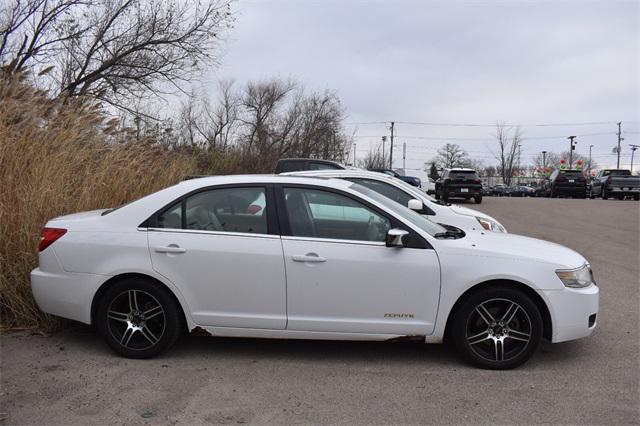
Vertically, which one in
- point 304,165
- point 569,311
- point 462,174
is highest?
point 304,165

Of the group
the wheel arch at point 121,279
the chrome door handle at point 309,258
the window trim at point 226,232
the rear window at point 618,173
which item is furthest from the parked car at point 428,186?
the wheel arch at point 121,279

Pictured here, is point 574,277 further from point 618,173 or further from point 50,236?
point 618,173

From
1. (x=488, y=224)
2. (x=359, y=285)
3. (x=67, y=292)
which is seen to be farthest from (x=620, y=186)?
(x=67, y=292)

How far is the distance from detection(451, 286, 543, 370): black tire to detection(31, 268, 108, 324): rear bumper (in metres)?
2.96

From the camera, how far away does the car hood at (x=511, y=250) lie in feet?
13.5

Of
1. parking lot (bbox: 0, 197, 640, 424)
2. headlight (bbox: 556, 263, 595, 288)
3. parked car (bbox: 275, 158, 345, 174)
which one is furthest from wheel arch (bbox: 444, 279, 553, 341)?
parked car (bbox: 275, 158, 345, 174)

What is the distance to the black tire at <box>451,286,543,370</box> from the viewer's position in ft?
13.3

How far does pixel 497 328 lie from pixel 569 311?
0.59 m

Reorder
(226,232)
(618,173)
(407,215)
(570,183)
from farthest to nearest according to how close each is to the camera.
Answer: (570,183) < (618,173) < (407,215) < (226,232)

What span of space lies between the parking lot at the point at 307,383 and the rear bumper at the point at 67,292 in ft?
1.18

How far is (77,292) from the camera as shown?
437 cm

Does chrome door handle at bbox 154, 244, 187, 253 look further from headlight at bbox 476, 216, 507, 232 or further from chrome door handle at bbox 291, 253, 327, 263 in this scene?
headlight at bbox 476, 216, 507, 232

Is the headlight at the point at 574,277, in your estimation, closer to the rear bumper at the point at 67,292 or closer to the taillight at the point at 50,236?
the rear bumper at the point at 67,292

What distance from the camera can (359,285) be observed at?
4086 millimetres
